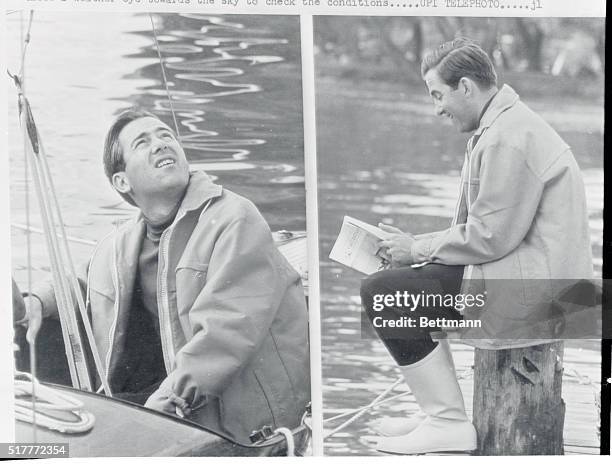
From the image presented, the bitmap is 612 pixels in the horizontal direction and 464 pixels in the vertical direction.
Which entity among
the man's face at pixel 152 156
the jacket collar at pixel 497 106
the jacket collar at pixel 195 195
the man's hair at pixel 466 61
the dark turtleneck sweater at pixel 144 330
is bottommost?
the dark turtleneck sweater at pixel 144 330

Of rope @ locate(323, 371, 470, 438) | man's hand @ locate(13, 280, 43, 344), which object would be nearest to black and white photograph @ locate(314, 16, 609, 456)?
rope @ locate(323, 371, 470, 438)

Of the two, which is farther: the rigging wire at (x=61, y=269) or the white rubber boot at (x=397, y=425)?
the white rubber boot at (x=397, y=425)

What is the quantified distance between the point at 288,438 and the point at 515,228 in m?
1.62

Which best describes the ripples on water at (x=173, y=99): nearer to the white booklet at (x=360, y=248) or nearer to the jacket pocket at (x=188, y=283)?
the white booklet at (x=360, y=248)

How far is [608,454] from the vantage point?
487 centimetres

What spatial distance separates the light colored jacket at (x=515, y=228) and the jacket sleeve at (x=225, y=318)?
2.89 feet

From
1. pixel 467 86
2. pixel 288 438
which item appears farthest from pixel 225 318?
pixel 467 86

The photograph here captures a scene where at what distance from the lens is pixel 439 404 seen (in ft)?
15.4

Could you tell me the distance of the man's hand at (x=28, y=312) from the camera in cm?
470

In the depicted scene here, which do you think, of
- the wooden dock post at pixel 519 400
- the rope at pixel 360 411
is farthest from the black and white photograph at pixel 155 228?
the wooden dock post at pixel 519 400

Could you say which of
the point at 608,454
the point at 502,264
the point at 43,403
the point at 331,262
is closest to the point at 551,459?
the point at 608,454

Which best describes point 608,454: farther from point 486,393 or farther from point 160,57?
point 160,57

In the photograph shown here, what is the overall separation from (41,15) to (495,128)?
2.40 m

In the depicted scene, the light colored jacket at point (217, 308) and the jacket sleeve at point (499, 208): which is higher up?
the jacket sleeve at point (499, 208)
